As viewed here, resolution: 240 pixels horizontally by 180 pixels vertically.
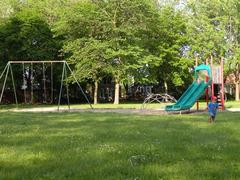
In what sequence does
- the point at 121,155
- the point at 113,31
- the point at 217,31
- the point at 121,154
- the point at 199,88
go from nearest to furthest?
the point at 121,155 → the point at 121,154 → the point at 199,88 → the point at 113,31 → the point at 217,31

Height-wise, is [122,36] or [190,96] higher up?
[122,36]

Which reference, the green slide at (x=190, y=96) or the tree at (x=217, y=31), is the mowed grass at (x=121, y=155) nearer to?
the green slide at (x=190, y=96)

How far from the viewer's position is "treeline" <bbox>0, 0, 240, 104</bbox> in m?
38.7

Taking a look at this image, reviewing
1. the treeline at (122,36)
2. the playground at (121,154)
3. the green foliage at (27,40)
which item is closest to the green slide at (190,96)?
the playground at (121,154)

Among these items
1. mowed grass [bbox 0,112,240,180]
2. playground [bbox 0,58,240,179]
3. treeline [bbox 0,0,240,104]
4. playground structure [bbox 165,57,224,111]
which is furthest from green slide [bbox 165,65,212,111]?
treeline [bbox 0,0,240,104]

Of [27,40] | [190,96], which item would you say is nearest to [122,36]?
[27,40]

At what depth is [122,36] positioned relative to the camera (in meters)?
39.7

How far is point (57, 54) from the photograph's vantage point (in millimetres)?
42062

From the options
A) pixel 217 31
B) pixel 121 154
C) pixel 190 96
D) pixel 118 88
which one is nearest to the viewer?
pixel 121 154

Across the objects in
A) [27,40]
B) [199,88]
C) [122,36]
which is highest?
[122,36]

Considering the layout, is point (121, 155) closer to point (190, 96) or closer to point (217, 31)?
point (190, 96)

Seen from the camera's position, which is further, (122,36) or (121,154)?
(122,36)

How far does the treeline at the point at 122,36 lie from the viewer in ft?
127

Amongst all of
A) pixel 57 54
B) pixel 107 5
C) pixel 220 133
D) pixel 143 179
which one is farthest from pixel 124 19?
pixel 143 179
